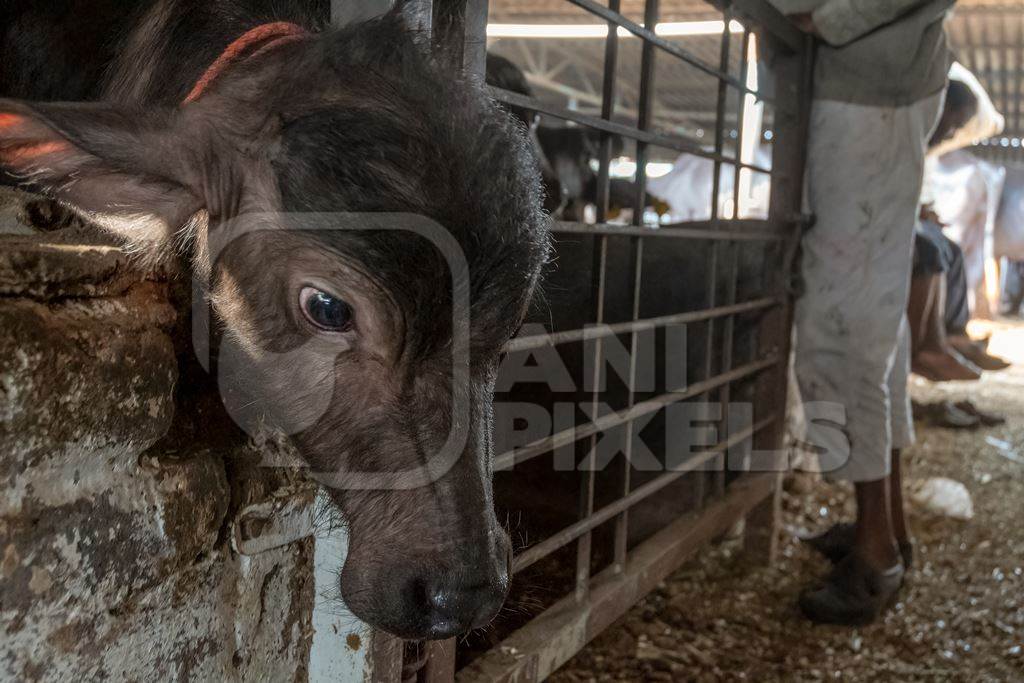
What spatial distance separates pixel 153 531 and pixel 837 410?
99.3 inches

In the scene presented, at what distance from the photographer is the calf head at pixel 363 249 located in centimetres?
124

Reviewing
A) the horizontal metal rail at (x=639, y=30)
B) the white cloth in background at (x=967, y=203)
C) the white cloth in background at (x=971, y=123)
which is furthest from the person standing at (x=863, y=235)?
the white cloth in background at (x=967, y=203)

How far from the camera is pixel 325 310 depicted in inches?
50.5

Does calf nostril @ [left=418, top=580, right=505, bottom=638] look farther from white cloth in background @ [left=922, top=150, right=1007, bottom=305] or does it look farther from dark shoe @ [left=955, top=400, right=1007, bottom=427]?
white cloth in background @ [left=922, top=150, right=1007, bottom=305]

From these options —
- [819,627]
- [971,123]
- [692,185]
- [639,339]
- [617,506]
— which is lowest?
[819,627]

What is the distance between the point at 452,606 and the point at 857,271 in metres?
2.38

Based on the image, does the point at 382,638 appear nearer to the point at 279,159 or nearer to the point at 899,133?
the point at 279,159

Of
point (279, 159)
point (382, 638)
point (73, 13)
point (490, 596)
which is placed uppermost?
point (73, 13)

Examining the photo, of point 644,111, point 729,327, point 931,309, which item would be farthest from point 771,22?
point 931,309

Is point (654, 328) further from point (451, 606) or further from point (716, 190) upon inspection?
point (451, 606)

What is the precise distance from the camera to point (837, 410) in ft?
10.3

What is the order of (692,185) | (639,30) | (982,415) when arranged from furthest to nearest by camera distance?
(692,185)
(982,415)
(639,30)

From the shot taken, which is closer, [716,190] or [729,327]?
[716,190]

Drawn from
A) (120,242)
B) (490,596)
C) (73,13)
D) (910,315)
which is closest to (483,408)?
(490,596)
